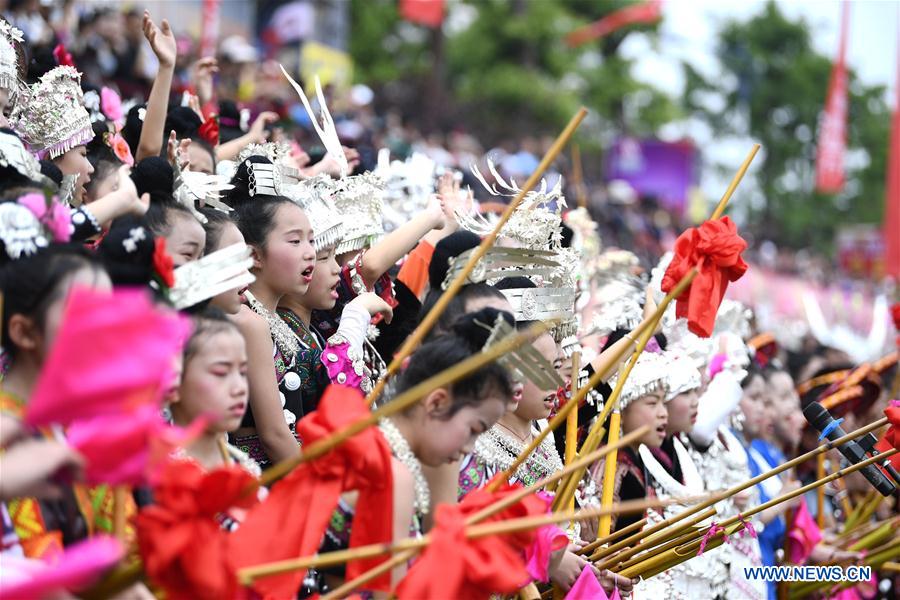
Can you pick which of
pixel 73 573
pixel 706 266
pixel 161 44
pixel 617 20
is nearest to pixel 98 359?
pixel 73 573

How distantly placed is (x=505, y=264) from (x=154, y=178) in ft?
3.47

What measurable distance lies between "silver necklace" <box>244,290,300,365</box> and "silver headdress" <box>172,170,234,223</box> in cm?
29

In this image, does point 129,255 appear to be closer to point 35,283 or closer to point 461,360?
point 35,283

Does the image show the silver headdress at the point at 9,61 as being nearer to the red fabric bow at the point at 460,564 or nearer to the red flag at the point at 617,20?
the red fabric bow at the point at 460,564

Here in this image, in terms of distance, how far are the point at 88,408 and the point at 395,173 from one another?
3957mm

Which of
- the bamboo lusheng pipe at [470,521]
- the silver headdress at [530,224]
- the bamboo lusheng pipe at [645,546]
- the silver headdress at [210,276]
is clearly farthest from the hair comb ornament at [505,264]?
the bamboo lusheng pipe at [470,521]

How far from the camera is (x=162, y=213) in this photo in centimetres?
339

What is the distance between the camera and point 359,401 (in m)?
2.74

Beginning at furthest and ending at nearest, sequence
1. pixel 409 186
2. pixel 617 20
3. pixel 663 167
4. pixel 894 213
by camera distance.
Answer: pixel 663 167 → pixel 617 20 → pixel 894 213 → pixel 409 186

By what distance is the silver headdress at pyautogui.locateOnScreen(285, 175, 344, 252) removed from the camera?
4031 mm

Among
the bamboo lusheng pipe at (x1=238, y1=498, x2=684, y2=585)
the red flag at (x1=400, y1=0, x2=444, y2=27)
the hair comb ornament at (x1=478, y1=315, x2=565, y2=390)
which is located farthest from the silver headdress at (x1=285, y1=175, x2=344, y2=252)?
the red flag at (x1=400, y1=0, x2=444, y2=27)

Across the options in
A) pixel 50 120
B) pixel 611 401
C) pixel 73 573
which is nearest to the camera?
pixel 73 573

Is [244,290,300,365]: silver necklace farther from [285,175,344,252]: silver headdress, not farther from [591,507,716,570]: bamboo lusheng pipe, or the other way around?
[591,507,716,570]: bamboo lusheng pipe

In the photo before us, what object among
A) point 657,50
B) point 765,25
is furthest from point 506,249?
point 765,25
